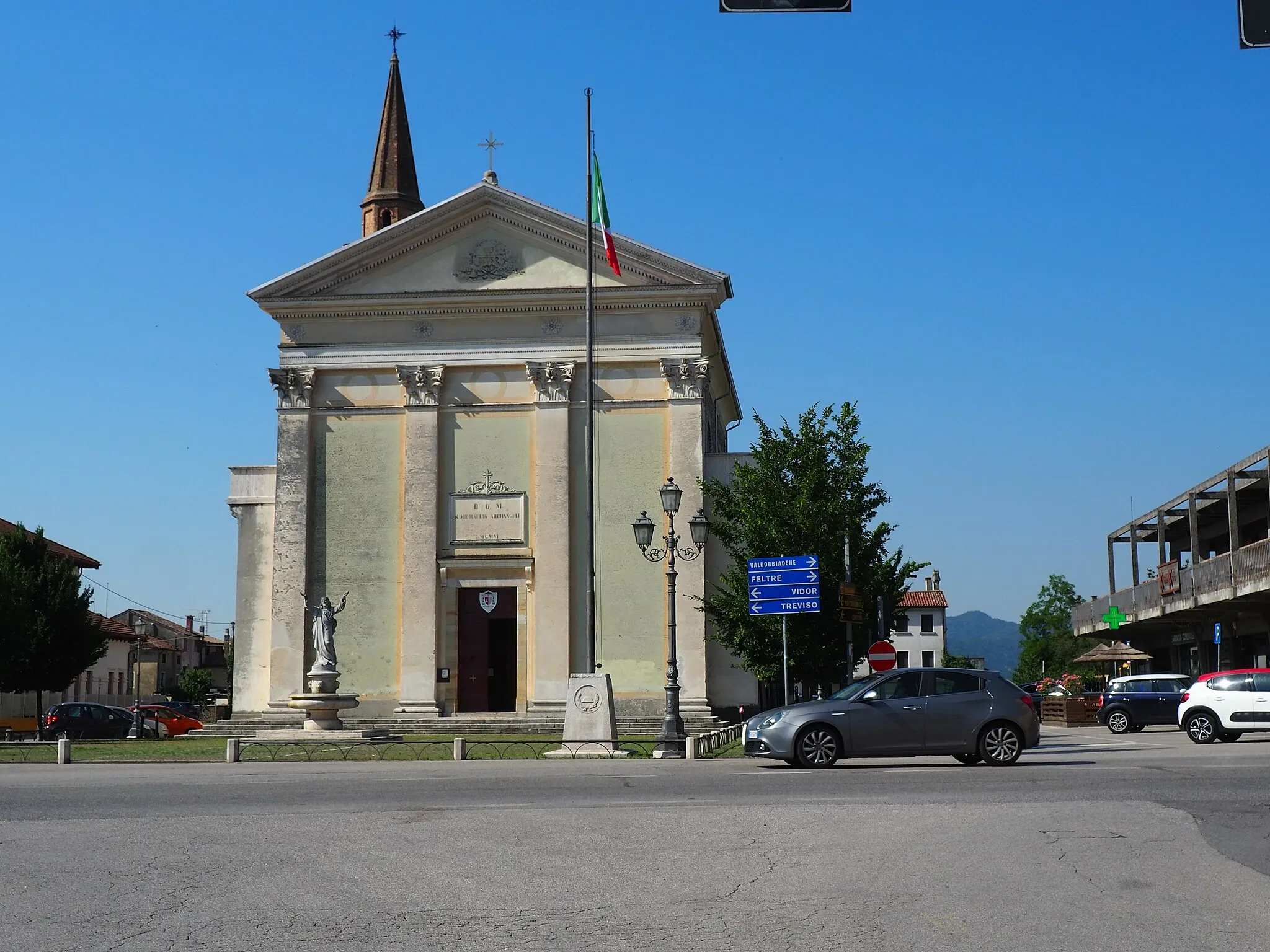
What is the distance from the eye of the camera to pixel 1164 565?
54406mm

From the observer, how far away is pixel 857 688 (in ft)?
63.7

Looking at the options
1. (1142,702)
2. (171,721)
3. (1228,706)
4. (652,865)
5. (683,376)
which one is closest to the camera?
(652,865)

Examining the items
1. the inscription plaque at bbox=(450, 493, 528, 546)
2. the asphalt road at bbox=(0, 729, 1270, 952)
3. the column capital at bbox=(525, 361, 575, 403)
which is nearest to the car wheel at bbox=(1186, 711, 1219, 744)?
the asphalt road at bbox=(0, 729, 1270, 952)

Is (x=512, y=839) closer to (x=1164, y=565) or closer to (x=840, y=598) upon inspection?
(x=840, y=598)

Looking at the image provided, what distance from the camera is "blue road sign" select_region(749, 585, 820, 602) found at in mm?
28906

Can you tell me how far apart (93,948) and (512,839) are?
431cm

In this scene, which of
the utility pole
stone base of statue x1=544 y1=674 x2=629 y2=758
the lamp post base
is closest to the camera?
the lamp post base

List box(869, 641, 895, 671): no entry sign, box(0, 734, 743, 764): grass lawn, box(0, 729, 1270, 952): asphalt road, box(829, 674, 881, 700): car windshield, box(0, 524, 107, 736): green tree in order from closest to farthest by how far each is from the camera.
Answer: box(0, 729, 1270, 952): asphalt road → box(829, 674, 881, 700): car windshield → box(0, 734, 743, 764): grass lawn → box(869, 641, 895, 671): no entry sign → box(0, 524, 107, 736): green tree

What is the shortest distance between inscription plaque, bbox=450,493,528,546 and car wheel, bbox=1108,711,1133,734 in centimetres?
1689

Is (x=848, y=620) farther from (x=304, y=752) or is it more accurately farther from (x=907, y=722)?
(x=304, y=752)

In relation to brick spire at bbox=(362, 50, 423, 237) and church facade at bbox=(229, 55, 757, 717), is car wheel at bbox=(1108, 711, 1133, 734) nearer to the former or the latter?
church facade at bbox=(229, 55, 757, 717)

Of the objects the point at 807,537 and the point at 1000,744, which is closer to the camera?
the point at 1000,744

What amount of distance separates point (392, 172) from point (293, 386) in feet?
78.8

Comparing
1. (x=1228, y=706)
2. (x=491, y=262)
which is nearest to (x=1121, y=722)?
(x=1228, y=706)
